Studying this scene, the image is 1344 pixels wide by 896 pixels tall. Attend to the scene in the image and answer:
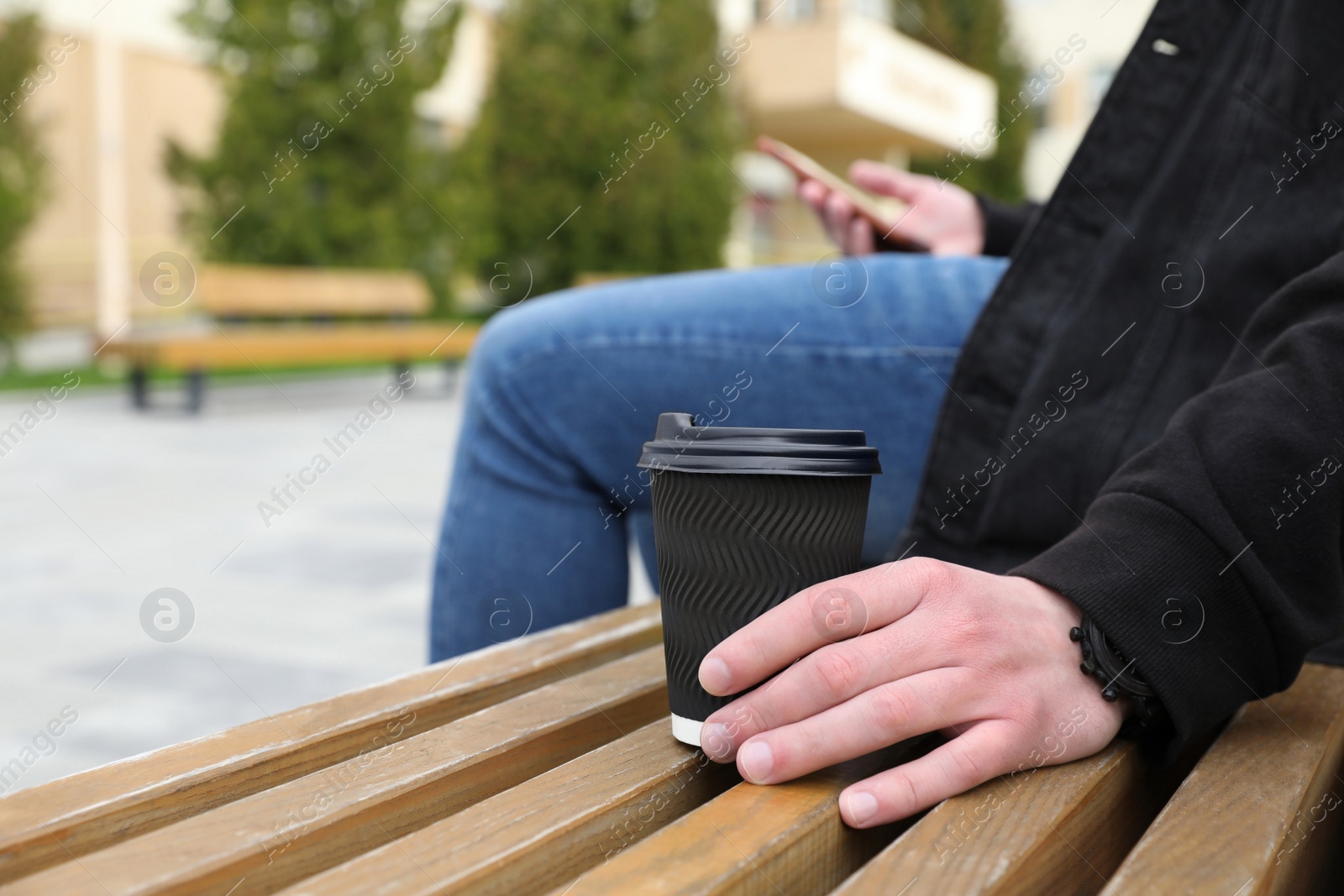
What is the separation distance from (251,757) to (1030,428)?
764 millimetres

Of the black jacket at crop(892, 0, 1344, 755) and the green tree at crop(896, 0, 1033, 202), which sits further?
the green tree at crop(896, 0, 1033, 202)

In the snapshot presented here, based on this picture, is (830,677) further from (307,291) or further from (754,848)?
(307,291)

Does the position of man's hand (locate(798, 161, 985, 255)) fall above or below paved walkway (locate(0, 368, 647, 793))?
above

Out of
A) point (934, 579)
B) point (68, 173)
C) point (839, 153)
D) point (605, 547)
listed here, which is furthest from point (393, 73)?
point (839, 153)

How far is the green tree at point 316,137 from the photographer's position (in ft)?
29.4

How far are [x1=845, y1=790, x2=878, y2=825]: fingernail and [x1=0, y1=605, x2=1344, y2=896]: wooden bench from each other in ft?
0.05

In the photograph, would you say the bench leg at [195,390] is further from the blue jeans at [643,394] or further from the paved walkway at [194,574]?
the blue jeans at [643,394]

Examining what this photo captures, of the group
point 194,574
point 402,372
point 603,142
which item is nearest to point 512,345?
point 194,574

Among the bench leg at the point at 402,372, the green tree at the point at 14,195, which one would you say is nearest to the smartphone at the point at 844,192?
the bench leg at the point at 402,372

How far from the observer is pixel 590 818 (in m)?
0.68

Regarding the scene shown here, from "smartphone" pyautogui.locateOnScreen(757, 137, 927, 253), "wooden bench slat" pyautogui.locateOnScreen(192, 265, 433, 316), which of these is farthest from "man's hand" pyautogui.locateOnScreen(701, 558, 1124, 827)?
"wooden bench slat" pyautogui.locateOnScreen(192, 265, 433, 316)

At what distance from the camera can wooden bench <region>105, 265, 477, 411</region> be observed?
686 centimetres

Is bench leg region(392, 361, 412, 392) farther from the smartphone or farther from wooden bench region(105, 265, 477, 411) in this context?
the smartphone

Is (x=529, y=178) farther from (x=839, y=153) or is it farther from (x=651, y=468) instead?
(x=651, y=468)
